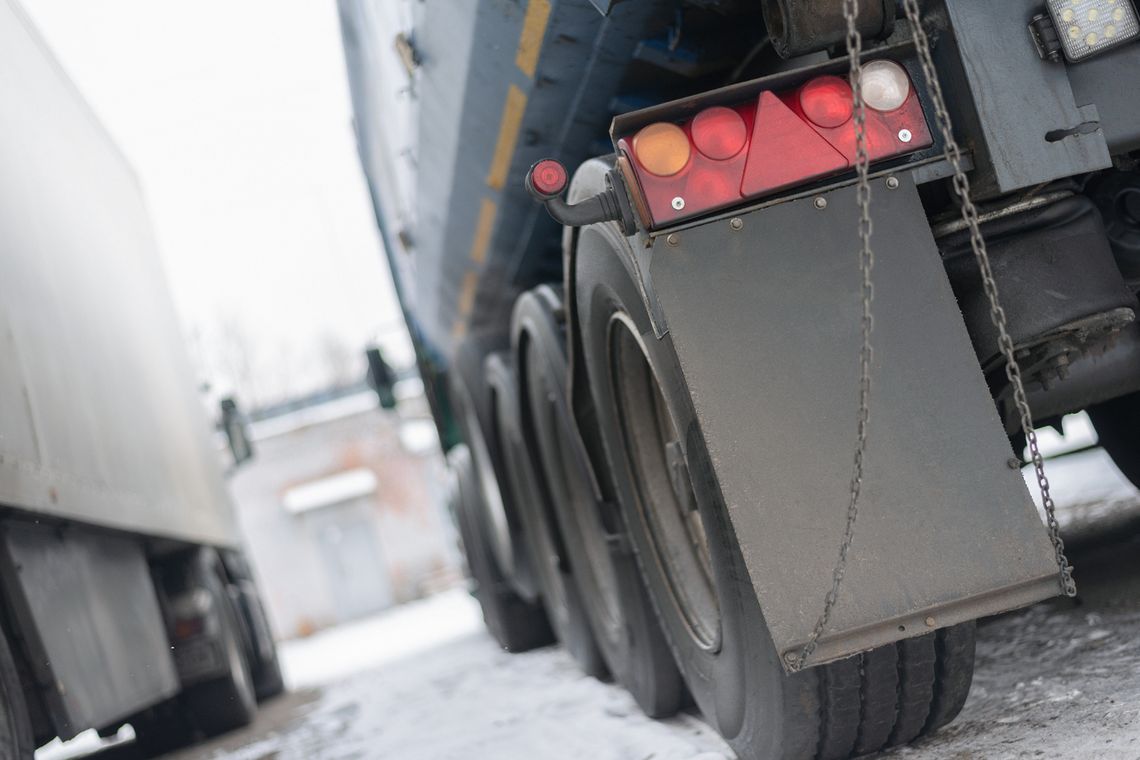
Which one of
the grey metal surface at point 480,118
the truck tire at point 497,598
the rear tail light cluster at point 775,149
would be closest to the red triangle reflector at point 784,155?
the rear tail light cluster at point 775,149

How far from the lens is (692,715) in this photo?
3.88 metres

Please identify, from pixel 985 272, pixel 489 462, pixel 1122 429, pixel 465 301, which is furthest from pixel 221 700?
pixel 985 272

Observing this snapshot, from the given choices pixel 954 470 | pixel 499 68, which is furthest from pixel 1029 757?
pixel 499 68

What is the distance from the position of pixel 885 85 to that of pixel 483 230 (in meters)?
2.60

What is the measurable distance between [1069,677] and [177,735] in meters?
6.23

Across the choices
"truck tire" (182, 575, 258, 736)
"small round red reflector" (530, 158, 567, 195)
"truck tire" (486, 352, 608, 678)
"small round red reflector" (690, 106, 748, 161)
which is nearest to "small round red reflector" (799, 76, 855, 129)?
"small round red reflector" (690, 106, 748, 161)

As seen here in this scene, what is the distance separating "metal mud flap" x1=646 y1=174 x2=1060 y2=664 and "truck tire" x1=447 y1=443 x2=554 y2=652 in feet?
15.5

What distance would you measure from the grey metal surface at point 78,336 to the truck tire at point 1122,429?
10.6ft

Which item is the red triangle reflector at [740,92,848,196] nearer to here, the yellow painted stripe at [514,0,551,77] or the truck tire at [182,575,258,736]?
the yellow painted stripe at [514,0,551,77]

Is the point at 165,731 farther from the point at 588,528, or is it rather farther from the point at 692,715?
the point at 692,715

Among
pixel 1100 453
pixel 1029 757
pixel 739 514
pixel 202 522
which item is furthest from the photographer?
pixel 1100 453

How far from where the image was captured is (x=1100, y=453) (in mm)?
8766

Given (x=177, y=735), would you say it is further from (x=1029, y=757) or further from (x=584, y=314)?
(x=1029, y=757)

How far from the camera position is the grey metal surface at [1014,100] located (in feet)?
7.41
